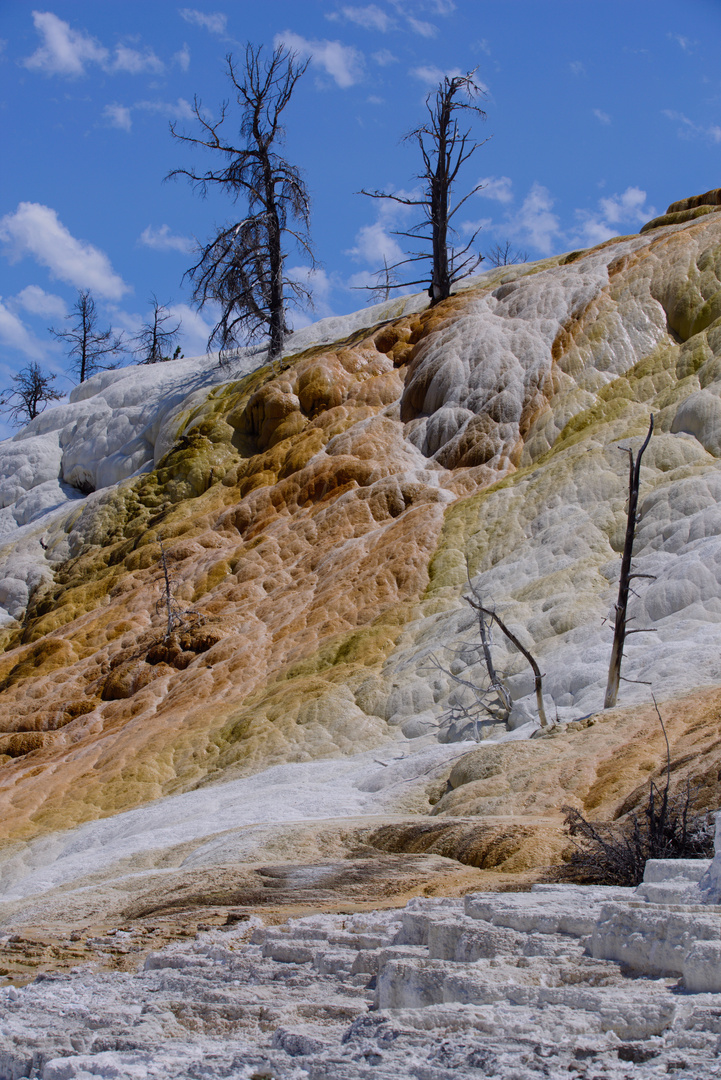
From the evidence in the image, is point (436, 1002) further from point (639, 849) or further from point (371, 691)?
point (371, 691)

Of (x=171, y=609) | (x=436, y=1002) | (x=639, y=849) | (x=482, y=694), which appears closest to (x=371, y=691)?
(x=482, y=694)

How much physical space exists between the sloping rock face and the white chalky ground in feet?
16.3

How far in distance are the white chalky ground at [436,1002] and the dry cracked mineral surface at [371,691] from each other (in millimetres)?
18

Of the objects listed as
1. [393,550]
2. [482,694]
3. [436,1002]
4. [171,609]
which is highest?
[393,550]

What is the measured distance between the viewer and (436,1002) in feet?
11.7

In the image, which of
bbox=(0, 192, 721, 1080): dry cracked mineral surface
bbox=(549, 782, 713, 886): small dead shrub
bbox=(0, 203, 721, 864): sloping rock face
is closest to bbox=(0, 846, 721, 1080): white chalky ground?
bbox=(0, 192, 721, 1080): dry cracked mineral surface

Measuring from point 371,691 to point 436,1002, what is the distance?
1455cm

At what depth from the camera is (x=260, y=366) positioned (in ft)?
116

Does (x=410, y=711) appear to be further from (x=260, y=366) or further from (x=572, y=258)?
(x=260, y=366)

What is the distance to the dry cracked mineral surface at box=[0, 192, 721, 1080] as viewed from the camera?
11.8ft

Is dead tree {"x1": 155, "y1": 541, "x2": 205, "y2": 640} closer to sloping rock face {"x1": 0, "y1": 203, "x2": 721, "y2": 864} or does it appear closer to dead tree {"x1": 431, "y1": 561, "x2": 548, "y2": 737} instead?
sloping rock face {"x1": 0, "y1": 203, "x2": 721, "y2": 864}

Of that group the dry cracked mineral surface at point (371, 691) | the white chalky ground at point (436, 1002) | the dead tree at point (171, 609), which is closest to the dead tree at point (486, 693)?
the dry cracked mineral surface at point (371, 691)

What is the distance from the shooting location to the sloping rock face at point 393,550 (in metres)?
16.8

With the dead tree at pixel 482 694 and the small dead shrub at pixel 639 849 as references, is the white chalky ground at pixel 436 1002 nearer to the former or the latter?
the small dead shrub at pixel 639 849
